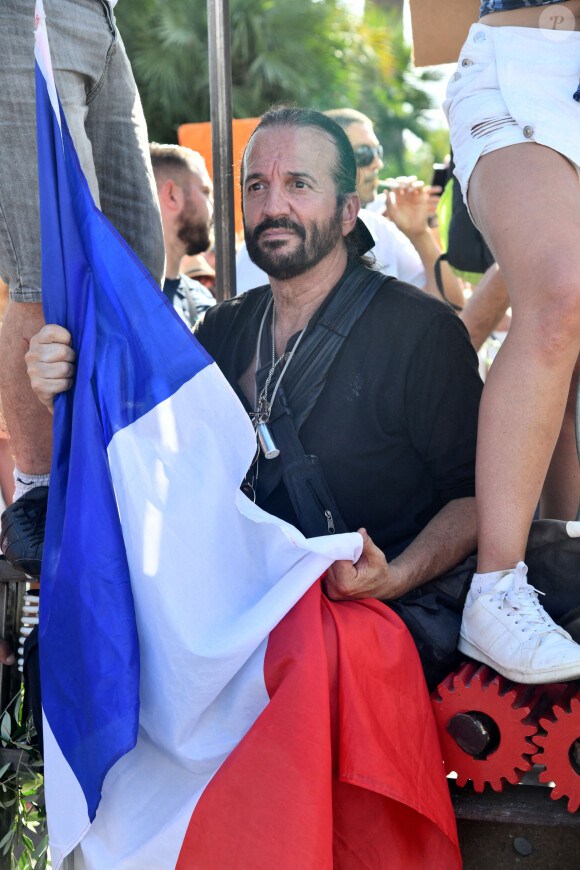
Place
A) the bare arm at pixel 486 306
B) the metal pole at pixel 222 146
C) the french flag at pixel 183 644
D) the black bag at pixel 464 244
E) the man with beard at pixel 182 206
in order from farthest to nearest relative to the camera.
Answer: the man with beard at pixel 182 206
the bare arm at pixel 486 306
the black bag at pixel 464 244
the metal pole at pixel 222 146
the french flag at pixel 183 644

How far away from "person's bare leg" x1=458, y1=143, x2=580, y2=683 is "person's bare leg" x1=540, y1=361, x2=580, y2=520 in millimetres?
505

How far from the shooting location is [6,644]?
7.98ft

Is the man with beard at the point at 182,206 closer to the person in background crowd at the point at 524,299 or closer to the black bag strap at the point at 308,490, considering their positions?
the black bag strap at the point at 308,490

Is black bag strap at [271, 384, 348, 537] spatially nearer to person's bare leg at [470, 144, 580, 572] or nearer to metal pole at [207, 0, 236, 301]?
person's bare leg at [470, 144, 580, 572]

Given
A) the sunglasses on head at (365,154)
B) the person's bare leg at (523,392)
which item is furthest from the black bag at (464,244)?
the sunglasses on head at (365,154)

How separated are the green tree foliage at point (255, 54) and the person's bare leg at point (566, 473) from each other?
686 inches

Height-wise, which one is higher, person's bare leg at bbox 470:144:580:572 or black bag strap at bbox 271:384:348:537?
person's bare leg at bbox 470:144:580:572

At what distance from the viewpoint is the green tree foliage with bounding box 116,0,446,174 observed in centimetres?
2034

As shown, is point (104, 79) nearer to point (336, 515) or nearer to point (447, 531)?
point (336, 515)

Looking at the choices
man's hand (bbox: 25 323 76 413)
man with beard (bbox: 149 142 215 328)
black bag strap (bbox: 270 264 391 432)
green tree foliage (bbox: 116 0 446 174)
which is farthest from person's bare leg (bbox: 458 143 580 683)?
green tree foliage (bbox: 116 0 446 174)

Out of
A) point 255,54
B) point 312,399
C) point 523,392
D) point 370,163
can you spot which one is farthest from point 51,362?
point 255,54

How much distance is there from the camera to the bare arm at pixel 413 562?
201 cm

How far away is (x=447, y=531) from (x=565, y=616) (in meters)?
0.37

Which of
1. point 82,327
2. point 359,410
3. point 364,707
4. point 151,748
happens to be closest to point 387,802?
point 364,707
